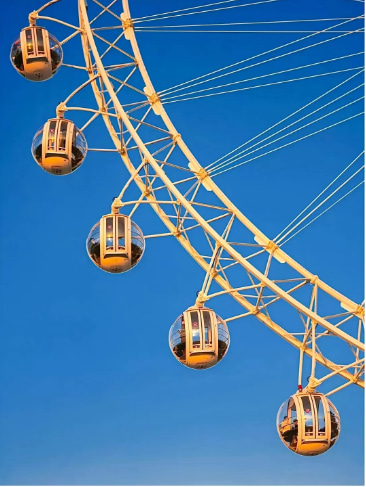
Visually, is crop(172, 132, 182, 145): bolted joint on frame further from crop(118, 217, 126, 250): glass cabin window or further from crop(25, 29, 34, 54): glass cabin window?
crop(25, 29, 34, 54): glass cabin window

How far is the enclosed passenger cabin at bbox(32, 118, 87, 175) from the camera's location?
2484 centimetres

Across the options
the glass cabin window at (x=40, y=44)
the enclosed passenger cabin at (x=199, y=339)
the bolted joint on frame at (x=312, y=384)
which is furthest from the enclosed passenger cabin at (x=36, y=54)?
the bolted joint on frame at (x=312, y=384)

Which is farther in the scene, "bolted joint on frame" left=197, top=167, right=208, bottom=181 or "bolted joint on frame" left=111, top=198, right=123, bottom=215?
"bolted joint on frame" left=197, top=167, right=208, bottom=181

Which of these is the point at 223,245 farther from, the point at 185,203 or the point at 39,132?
the point at 39,132

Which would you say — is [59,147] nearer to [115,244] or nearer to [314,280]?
[115,244]

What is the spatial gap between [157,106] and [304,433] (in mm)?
6450

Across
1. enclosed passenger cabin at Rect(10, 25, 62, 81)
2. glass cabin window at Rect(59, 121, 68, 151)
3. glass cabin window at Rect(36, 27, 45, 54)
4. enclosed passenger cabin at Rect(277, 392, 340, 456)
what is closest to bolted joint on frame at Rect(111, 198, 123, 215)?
glass cabin window at Rect(59, 121, 68, 151)

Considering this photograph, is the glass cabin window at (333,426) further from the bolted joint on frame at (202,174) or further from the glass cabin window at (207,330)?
the bolted joint on frame at (202,174)

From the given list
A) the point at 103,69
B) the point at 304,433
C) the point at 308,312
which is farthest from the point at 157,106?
the point at 304,433

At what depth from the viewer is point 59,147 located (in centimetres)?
2481

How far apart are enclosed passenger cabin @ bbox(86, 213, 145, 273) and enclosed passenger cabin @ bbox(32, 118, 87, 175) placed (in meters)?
1.35

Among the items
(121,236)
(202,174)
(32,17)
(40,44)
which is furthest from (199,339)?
(32,17)

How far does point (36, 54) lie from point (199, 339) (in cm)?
593

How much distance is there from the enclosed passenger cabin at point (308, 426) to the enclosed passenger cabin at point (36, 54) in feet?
23.2
